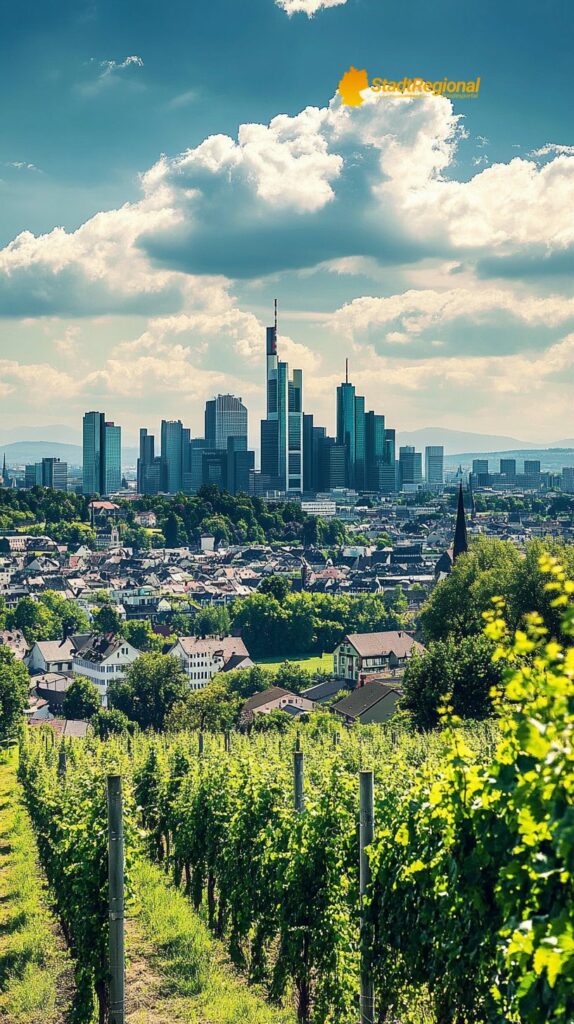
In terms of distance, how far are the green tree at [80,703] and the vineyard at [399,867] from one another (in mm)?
45340

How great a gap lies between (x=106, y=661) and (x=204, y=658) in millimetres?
9044

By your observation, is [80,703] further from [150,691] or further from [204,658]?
[204,658]

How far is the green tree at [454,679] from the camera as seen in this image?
31641 mm

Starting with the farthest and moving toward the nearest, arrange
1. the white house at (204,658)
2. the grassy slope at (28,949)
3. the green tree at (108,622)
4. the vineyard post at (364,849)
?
the green tree at (108,622), the white house at (204,658), the grassy slope at (28,949), the vineyard post at (364,849)

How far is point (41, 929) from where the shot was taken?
1362cm

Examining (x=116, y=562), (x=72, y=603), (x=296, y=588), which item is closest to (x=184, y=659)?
(x=72, y=603)

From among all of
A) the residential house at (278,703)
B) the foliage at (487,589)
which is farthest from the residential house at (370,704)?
the foliage at (487,589)

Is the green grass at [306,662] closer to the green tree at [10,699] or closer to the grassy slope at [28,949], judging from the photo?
the green tree at [10,699]

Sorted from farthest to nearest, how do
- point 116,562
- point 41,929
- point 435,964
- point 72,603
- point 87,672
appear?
point 116,562 → point 72,603 → point 87,672 → point 41,929 → point 435,964

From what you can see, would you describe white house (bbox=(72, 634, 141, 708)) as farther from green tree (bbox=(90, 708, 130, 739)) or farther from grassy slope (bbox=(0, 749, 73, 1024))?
grassy slope (bbox=(0, 749, 73, 1024))

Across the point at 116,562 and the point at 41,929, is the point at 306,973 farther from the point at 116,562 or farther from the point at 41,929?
the point at 116,562

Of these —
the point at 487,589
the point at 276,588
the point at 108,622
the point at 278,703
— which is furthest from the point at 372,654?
the point at 487,589

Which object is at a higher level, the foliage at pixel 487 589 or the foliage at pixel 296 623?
the foliage at pixel 487 589

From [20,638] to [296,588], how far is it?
1814 inches
